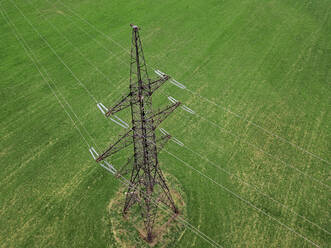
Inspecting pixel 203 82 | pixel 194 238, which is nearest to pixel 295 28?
pixel 203 82

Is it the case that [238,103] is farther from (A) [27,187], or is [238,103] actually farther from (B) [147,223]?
(A) [27,187]

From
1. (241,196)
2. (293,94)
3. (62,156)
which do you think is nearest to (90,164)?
(62,156)

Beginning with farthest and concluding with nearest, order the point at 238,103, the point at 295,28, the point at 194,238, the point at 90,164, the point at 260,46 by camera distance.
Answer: the point at 295,28 < the point at 260,46 < the point at 238,103 < the point at 90,164 < the point at 194,238

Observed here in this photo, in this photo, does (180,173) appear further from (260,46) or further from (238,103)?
(260,46)

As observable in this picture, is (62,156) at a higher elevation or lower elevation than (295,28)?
lower

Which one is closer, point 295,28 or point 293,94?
point 293,94

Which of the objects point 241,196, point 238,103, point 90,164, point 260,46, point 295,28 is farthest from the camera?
point 295,28
